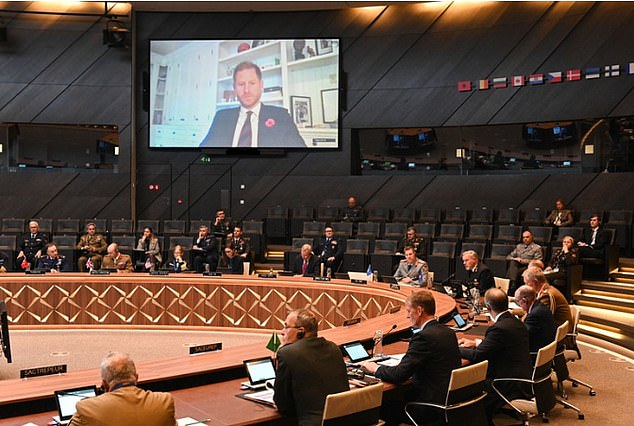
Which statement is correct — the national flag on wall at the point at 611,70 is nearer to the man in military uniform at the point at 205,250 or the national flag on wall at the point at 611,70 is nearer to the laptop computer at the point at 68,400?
the man in military uniform at the point at 205,250

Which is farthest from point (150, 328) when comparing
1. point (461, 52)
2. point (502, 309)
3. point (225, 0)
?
point (461, 52)

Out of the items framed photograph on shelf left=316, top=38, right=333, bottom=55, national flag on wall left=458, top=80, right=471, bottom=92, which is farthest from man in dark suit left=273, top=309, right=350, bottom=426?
framed photograph on shelf left=316, top=38, right=333, bottom=55

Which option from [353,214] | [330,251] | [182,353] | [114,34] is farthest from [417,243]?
[114,34]

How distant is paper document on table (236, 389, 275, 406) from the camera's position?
4123 mm

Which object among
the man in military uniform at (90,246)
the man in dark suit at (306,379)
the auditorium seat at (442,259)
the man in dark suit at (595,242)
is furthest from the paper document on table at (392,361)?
the man in military uniform at (90,246)

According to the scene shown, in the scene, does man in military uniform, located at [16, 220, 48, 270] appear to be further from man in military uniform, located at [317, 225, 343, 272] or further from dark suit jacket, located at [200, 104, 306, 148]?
man in military uniform, located at [317, 225, 343, 272]

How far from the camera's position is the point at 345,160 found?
17.2 m

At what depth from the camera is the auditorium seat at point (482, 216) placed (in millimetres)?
14452

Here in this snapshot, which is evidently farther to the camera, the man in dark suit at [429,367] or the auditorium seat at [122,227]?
the auditorium seat at [122,227]

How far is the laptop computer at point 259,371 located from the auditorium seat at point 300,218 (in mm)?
11047

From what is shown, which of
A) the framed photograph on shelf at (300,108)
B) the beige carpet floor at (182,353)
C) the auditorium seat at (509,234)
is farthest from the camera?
the framed photograph on shelf at (300,108)

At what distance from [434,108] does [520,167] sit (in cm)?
233

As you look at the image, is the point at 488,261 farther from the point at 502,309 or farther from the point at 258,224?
the point at 502,309

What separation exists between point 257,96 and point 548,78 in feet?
21.2
